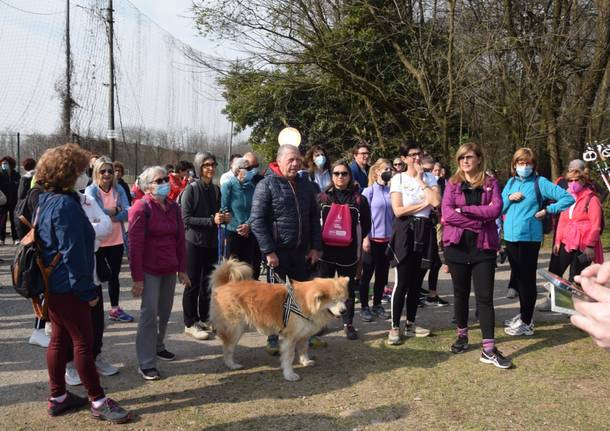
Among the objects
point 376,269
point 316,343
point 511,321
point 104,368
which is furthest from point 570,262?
point 104,368

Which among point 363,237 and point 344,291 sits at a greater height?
point 363,237

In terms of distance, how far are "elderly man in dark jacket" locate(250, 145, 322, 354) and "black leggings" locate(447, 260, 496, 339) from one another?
153 centimetres

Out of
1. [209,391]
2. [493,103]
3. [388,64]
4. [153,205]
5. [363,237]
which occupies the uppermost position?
[388,64]

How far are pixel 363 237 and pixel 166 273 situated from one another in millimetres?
2344

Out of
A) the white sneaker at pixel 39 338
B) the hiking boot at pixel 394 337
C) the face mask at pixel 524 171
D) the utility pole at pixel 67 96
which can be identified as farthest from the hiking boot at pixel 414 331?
the utility pole at pixel 67 96

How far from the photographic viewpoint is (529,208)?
532 cm

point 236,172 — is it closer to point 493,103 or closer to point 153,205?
point 153,205

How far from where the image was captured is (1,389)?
4.06 metres

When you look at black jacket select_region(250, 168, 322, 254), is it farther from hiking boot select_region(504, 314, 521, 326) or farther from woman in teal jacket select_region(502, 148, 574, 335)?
hiking boot select_region(504, 314, 521, 326)

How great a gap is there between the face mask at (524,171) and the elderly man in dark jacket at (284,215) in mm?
2385

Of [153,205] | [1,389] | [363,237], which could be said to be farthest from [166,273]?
[363,237]

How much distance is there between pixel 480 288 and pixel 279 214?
205cm

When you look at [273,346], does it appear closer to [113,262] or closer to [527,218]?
[113,262]

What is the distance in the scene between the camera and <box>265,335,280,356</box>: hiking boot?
496 centimetres
